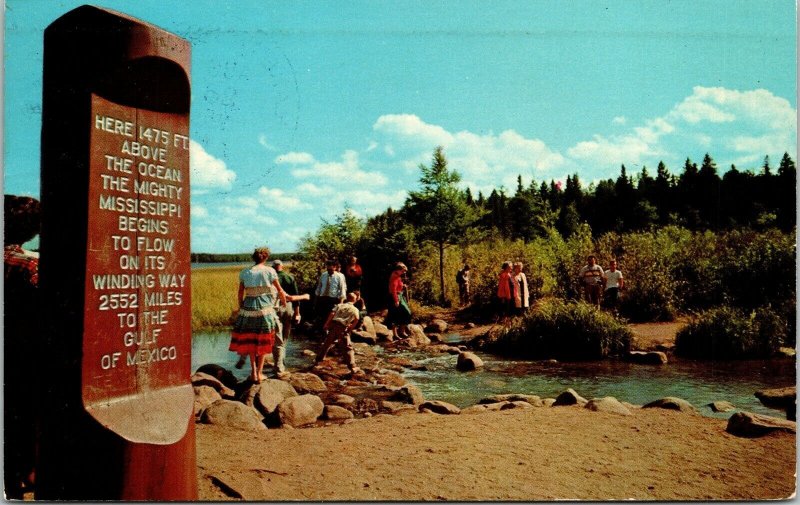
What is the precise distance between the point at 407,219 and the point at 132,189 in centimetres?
1744

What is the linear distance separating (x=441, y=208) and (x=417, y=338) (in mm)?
7151

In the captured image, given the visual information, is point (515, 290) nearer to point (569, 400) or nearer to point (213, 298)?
point (569, 400)

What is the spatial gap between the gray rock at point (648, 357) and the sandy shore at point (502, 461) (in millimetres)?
4363

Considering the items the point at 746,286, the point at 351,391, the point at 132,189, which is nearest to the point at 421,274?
the point at 746,286

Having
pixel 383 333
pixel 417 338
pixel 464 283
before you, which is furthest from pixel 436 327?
pixel 464 283

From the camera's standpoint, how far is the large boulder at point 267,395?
23.3 feet

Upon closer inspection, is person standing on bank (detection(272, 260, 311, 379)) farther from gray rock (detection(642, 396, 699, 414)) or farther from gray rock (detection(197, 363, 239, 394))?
gray rock (detection(642, 396, 699, 414))

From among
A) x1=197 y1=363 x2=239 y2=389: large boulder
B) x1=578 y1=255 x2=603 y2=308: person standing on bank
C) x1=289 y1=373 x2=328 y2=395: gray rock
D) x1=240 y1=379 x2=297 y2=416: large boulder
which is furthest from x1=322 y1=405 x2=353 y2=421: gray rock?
x1=578 y1=255 x2=603 y2=308: person standing on bank

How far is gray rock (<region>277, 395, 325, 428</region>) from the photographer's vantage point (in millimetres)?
6664

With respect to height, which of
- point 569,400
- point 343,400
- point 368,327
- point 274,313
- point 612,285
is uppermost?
point 612,285

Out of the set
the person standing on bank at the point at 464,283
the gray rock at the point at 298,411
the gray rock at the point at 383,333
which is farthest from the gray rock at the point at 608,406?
the person standing on bank at the point at 464,283

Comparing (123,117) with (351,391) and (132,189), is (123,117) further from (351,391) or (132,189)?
(351,391)

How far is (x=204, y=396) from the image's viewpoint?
739 centimetres

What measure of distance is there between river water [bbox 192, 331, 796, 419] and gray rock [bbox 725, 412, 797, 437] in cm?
119
